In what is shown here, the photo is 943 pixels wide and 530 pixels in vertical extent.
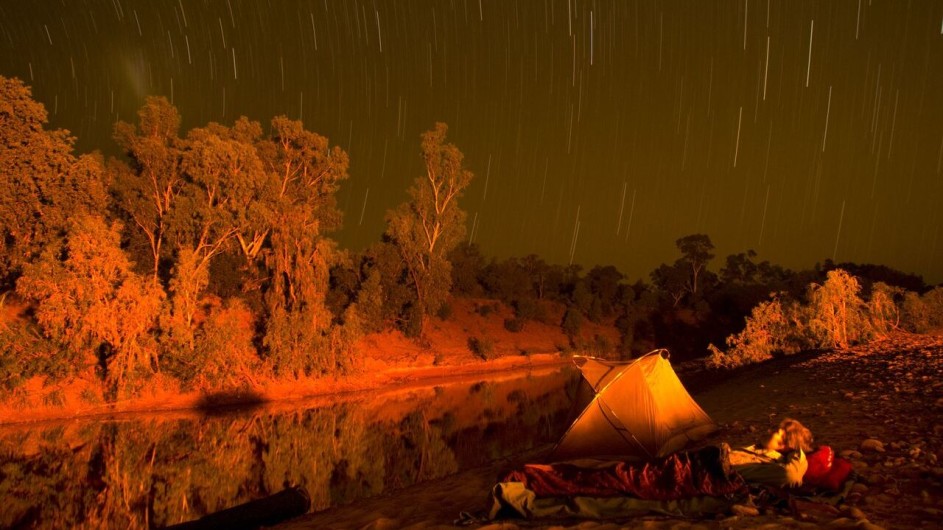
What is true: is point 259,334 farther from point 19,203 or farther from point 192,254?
point 19,203

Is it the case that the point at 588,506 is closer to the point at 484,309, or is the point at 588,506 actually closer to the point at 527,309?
the point at 484,309

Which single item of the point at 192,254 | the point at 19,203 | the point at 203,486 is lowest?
the point at 203,486

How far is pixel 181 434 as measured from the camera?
70.3ft

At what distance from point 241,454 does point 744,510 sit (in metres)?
15.2

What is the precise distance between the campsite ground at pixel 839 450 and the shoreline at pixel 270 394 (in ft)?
65.2

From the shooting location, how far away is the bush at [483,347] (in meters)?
46.3

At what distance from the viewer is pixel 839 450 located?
9.21m

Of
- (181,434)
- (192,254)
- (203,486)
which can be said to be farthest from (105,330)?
(203,486)

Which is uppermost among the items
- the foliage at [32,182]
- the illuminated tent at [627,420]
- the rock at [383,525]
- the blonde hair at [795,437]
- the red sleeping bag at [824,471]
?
the foliage at [32,182]

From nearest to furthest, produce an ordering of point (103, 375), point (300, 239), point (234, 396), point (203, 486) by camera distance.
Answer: point (203, 486) → point (103, 375) → point (234, 396) → point (300, 239)

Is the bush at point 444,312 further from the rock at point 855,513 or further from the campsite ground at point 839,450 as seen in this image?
the rock at point 855,513

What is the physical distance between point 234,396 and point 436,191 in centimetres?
2240

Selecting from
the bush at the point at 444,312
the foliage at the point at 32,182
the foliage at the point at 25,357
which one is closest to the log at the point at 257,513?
the foliage at the point at 25,357

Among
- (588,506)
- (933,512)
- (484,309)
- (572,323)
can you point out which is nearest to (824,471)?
(933,512)
